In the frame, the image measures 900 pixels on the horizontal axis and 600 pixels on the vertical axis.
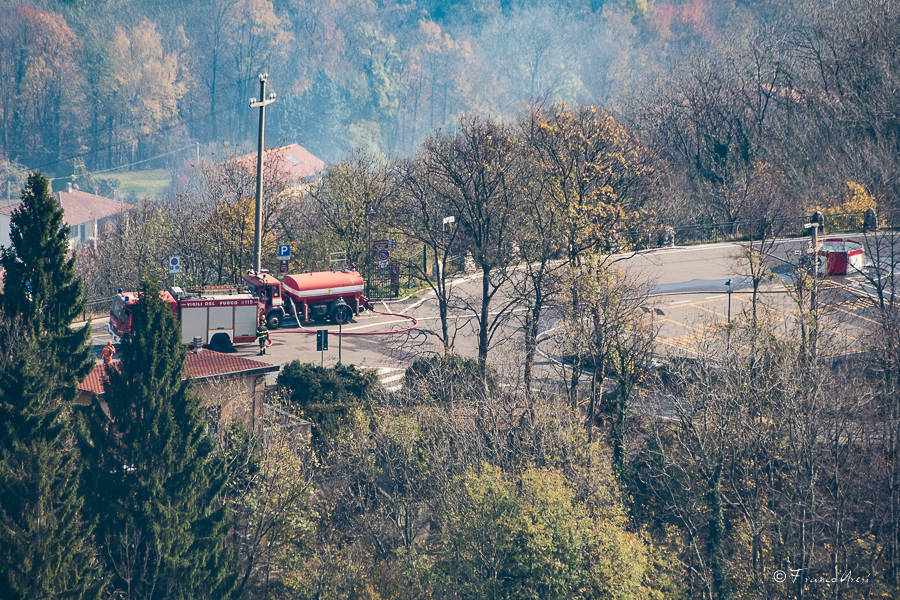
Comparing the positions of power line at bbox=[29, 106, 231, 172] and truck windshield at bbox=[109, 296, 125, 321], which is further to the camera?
power line at bbox=[29, 106, 231, 172]

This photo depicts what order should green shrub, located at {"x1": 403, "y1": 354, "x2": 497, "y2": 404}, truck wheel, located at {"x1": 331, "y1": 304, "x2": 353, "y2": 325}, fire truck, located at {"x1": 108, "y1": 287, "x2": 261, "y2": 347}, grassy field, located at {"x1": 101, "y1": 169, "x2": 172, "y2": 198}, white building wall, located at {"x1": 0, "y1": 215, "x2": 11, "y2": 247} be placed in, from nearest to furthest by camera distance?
green shrub, located at {"x1": 403, "y1": 354, "x2": 497, "y2": 404}, fire truck, located at {"x1": 108, "y1": 287, "x2": 261, "y2": 347}, truck wheel, located at {"x1": 331, "y1": 304, "x2": 353, "y2": 325}, white building wall, located at {"x1": 0, "y1": 215, "x2": 11, "y2": 247}, grassy field, located at {"x1": 101, "y1": 169, "x2": 172, "y2": 198}

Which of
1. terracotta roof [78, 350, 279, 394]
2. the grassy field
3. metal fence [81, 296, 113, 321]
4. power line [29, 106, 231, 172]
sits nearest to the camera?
terracotta roof [78, 350, 279, 394]

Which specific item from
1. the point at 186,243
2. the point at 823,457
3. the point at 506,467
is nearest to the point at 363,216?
the point at 186,243

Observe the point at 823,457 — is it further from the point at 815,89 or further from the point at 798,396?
the point at 815,89

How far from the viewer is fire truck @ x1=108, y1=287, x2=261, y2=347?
3712cm

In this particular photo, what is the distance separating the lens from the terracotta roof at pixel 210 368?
97.2 feet

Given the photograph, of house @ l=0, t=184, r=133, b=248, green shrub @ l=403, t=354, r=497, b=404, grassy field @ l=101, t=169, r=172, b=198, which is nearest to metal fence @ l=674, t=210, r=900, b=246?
green shrub @ l=403, t=354, r=497, b=404

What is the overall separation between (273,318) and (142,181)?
146 meters

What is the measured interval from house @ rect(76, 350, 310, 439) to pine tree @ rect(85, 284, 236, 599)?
2.55 meters

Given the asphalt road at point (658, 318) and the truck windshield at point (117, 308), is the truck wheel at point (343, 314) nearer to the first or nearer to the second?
the asphalt road at point (658, 318)

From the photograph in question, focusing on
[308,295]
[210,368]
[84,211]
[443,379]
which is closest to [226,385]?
[210,368]

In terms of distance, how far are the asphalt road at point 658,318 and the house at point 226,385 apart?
5.13 meters

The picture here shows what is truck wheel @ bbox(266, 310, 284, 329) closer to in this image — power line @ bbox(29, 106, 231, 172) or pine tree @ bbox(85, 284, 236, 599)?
pine tree @ bbox(85, 284, 236, 599)

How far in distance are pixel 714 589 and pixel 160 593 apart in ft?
48.7
